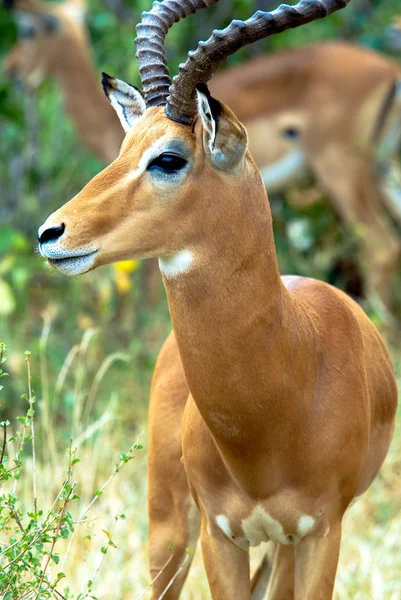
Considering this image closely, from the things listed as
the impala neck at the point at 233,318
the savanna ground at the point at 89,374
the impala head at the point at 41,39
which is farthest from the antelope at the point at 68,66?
the impala neck at the point at 233,318

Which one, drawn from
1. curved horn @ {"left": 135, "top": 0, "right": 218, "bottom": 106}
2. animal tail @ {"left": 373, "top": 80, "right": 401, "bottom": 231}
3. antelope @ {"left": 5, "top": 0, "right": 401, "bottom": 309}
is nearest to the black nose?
curved horn @ {"left": 135, "top": 0, "right": 218, "bottom": 106}

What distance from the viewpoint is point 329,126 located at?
26.3ft

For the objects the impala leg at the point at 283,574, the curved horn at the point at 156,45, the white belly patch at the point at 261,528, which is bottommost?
the impala leg at the point at 283,574

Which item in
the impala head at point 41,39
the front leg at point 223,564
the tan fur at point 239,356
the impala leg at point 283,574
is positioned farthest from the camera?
the impala head at point 41,39

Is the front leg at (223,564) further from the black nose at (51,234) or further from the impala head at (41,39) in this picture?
the impala head at (41,39)

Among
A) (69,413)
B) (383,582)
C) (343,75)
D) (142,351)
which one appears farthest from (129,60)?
(383,582)

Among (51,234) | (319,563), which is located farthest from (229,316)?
(319,563)

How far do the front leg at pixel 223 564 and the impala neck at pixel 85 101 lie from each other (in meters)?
5.67

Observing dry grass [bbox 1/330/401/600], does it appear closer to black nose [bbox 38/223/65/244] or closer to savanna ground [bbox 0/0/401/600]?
savanna ground [bbox 0/0/401/600]

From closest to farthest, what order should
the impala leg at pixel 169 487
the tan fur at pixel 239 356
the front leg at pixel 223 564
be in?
1. the tan fur at pixel 239 356
2. the front leg at pixel 223 564
3. the impala leg at pixel 169 487

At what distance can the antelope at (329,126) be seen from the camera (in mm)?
7945

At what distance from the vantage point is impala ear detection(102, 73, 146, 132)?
307 cm

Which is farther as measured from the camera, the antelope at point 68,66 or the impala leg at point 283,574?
the antelope at point 68,66

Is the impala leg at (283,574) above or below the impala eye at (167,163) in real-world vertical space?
below
